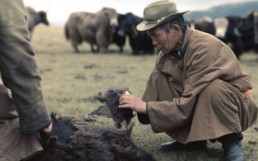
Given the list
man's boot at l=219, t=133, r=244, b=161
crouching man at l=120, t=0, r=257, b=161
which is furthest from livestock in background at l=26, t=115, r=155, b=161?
man's boot at l=219, t=133, r=244, b=161

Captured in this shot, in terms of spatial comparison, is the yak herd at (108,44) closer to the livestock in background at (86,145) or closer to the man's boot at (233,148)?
the livestock in background at (86,145)

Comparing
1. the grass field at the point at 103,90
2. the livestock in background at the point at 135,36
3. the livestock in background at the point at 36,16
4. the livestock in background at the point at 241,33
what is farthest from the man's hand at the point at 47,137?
the livestock in background at the point at 36,16

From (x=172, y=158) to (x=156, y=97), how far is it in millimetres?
541

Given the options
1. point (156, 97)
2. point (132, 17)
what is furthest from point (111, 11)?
point (156, 97)

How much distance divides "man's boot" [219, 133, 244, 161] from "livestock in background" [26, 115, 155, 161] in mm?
858

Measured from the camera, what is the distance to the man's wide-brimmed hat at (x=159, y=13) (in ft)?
12.0

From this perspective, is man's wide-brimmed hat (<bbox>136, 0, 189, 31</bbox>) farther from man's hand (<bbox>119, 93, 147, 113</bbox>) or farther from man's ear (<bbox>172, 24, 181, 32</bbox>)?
man's hand (<bbox>119, 93, 147, 113</bbox>)

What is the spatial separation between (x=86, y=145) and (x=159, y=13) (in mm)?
1316

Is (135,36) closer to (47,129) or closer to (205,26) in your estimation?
(205,26)

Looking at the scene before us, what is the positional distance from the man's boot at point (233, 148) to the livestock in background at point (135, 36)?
42.7 feet

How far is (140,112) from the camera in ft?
12.1

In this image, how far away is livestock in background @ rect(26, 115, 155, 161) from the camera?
2.80 meters

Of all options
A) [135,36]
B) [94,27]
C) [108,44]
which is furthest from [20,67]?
[94,27]

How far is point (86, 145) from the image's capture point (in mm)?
2934
